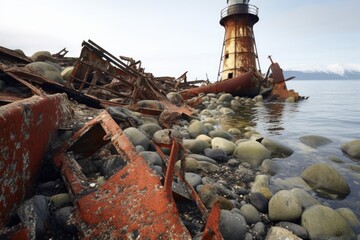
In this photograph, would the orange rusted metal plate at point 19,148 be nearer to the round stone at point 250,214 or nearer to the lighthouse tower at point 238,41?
the round stone at point 250,214

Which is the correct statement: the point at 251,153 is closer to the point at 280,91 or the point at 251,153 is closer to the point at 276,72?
the point at 276,72

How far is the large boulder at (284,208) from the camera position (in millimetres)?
2514

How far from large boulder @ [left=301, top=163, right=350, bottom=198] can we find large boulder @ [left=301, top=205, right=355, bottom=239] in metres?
0.95

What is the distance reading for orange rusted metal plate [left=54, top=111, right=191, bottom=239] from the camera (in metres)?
1.35

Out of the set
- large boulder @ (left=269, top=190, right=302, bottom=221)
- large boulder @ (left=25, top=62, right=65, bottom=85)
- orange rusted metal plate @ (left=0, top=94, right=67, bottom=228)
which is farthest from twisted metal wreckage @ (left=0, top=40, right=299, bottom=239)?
large boulder @ (left=25, top=62, right=65, bottom=85)

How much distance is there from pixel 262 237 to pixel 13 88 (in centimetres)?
432

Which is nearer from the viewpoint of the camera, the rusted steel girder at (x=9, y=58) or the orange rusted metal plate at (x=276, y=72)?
the rusted steel girder at (x=9, y=58)

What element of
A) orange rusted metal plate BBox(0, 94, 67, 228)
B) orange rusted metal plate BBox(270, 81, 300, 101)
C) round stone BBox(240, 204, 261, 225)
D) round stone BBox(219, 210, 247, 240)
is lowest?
orange rusted metal plate BBox(270, 81, 300, 101)

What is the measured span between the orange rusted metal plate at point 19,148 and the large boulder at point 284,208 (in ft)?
7.65

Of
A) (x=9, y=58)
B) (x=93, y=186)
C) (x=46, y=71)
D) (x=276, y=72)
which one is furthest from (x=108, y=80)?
(x=276, y=72)

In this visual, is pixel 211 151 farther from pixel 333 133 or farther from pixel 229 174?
pixel 333 133

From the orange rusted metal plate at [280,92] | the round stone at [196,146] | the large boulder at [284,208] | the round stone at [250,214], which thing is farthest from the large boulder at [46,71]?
the orange rusted metal plate at [280,92]

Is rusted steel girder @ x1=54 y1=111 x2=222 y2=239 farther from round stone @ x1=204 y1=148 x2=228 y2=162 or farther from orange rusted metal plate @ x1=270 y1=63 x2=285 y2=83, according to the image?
orange rusted metal plate @ x1=270 y1=63 x2=285 y2=83

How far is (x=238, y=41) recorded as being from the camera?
65.2 feet
